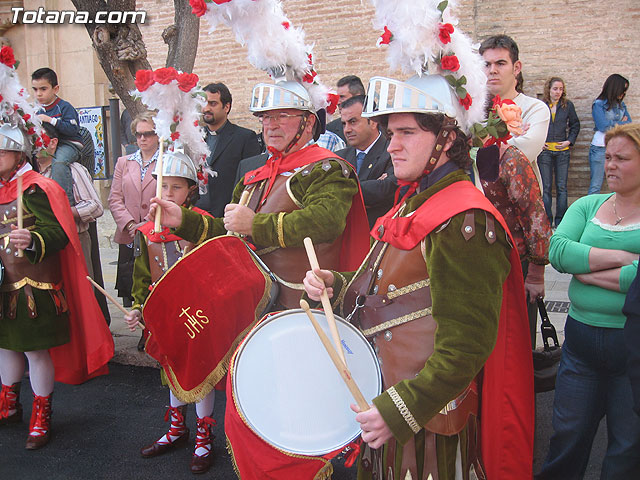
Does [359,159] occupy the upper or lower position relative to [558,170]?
upper

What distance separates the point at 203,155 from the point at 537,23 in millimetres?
7588

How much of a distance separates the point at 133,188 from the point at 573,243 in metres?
4.20

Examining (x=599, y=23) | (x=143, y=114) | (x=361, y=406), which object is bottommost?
(x=361, y=406)

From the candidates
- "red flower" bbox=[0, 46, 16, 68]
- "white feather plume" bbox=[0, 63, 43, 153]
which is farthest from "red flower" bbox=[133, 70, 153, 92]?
"red flower" bbox=[0, 46, 16, 68]

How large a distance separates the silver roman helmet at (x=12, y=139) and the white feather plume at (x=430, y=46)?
3120 mm

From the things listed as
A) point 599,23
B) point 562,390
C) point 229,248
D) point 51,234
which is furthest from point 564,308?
point 599,23

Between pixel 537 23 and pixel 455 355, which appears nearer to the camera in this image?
pixel 455 355

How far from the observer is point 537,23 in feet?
32.2

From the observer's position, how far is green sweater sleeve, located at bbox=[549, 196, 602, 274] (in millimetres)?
2918

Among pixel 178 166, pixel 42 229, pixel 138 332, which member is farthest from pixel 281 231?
pixel 138 332

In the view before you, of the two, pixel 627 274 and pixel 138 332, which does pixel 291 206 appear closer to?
pixel 627 274

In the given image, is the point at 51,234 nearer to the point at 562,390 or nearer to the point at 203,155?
the point at 203,155

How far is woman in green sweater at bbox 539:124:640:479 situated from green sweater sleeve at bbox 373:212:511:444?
4.02ft

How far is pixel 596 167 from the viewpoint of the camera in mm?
9656
